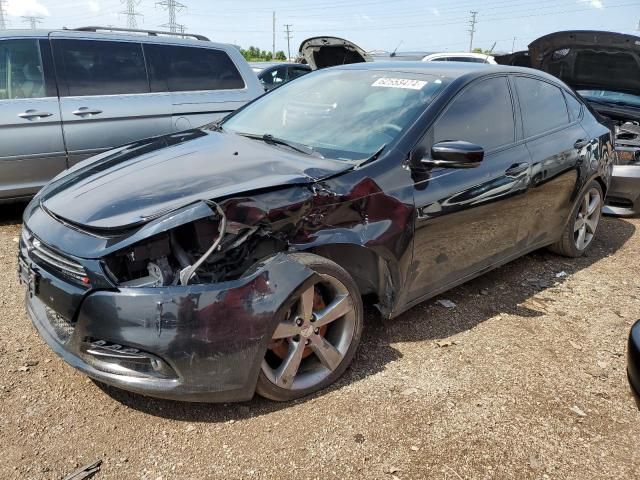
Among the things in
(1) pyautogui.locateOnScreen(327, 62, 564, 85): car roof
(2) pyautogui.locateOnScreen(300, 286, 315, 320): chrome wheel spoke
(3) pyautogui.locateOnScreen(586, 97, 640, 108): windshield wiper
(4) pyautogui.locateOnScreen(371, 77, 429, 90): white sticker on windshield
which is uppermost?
(1) pyautogui.locateOnScreen(327, 62, 564, 85): car roof

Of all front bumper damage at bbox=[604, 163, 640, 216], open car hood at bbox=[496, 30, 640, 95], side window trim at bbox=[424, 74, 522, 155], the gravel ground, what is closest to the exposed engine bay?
the gravel ground

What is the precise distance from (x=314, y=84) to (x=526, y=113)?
1.56 meters

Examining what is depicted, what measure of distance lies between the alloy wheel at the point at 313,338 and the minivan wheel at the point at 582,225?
268 centimetres

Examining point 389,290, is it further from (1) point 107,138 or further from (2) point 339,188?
(1) point 107,138

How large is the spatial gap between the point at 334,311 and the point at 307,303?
212 millimetres

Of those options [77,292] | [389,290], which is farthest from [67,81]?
[389,290]

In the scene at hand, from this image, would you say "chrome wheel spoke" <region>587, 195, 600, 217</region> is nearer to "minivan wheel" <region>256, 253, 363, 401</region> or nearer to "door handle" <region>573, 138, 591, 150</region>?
"door handle" <region>573, 138, 591, 150</region>

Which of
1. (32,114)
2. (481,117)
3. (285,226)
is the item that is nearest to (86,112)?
(32,114)

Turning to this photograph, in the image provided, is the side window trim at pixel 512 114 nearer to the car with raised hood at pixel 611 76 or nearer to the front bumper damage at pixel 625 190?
the car with raised hood at pixel 611 76

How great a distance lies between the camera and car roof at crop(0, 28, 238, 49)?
4.91 meters

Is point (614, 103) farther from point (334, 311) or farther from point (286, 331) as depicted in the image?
point (286, 331)

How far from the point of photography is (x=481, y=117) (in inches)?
138

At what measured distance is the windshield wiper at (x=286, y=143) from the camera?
10.0ft

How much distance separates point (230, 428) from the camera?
94.7 inches
